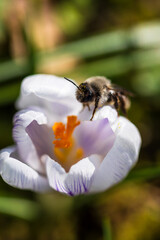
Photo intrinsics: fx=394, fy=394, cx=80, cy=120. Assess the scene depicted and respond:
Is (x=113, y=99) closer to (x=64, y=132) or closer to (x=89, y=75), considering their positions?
(x=64, y=132)

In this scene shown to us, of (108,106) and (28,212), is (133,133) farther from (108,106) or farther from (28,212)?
(28,212)

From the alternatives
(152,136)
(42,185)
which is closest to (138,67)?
(152,136)

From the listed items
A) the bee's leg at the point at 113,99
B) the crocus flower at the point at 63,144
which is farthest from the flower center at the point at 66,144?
the bee's leg at the point at 113,99

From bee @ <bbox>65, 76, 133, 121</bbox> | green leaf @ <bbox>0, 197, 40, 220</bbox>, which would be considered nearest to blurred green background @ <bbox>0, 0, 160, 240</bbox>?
green leaf @ <bbox>0, 197, 40, 220</bbox>

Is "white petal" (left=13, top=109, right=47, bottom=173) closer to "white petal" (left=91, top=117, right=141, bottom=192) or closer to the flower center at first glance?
the flower center

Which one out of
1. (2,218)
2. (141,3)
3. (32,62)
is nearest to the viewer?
(32,62)

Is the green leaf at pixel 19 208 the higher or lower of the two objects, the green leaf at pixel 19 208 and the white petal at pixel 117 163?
the lower

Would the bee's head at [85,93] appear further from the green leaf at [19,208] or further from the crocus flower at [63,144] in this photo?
the green leaf at [19,208]

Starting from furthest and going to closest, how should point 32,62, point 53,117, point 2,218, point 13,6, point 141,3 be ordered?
point 141,3, point 13,6, point 2,218, point 32,62, point 53,117
